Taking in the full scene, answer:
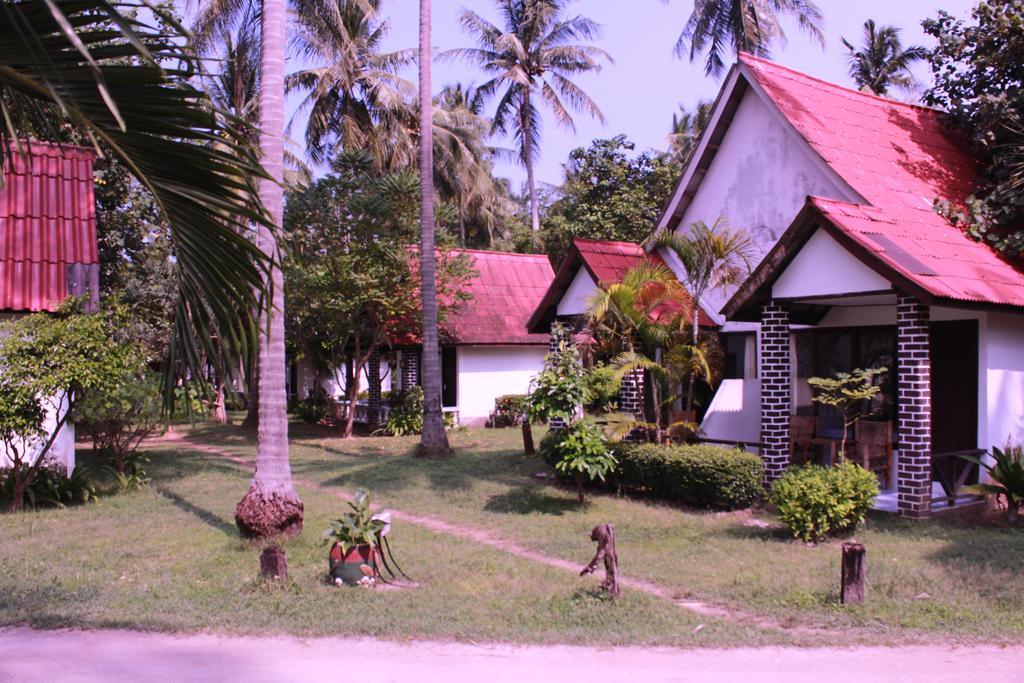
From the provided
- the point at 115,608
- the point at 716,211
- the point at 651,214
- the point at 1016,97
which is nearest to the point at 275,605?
the point at 115,608

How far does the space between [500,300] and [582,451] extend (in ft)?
50.5

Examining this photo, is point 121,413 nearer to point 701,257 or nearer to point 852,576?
point 701,257

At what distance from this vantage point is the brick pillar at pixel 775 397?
11.7 meters

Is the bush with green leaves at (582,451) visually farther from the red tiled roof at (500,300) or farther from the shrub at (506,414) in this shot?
the shrub at (506,414)

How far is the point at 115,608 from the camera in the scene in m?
7.28

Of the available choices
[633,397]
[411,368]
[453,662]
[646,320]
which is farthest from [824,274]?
[411,368]

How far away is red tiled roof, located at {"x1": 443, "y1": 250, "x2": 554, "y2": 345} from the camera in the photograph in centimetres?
2470

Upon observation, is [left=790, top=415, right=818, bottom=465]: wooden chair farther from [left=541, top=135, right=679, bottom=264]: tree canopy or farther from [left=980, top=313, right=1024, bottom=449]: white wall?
[left=541, top=135, right=679, bottom=264]: tree canopy

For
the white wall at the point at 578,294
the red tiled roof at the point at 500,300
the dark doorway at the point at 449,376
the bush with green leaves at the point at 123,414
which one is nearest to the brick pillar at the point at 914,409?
the white wall at the point at 578,294

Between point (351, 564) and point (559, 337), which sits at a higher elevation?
point (559, 337)

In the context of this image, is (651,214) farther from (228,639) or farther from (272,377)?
(228,639)

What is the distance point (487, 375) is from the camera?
83.9 ft

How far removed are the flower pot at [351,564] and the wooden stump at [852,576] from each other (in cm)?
429

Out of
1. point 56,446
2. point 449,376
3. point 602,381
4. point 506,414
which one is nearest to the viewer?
point 602,381
